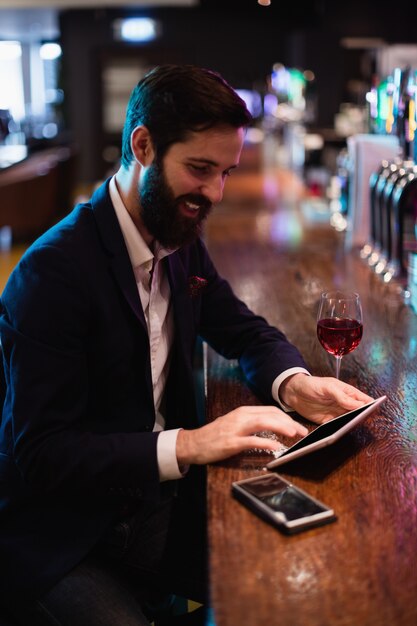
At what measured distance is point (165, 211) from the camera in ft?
4.94

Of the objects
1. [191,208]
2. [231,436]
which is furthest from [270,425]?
[191,208]

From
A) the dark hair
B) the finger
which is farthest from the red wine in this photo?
the dark hair

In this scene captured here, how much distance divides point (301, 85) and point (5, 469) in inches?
331

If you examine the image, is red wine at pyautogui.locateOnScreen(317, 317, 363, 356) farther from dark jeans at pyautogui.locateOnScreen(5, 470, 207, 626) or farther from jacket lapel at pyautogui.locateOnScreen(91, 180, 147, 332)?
dark jeans at pyautogui.locateOnScreen(5, 470, 207, 626)

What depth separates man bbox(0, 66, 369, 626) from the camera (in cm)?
134

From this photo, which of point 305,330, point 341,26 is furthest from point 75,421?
point 341,26

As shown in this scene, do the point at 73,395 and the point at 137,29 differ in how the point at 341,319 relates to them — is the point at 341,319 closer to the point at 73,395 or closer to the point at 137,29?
the point at 73,395

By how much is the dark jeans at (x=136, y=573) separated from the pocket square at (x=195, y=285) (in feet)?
1.56

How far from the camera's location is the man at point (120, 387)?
52.7 inches

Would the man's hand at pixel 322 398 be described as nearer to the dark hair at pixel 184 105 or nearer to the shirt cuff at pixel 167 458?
the shirt cuff at pixel 167 458

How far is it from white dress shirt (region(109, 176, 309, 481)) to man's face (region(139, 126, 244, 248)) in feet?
0.17

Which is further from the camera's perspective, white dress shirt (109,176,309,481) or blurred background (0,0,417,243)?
blurred background (0,0,417,243)

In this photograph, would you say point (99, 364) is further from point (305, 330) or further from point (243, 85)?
point (243, 85)

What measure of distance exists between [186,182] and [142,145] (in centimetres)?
12
